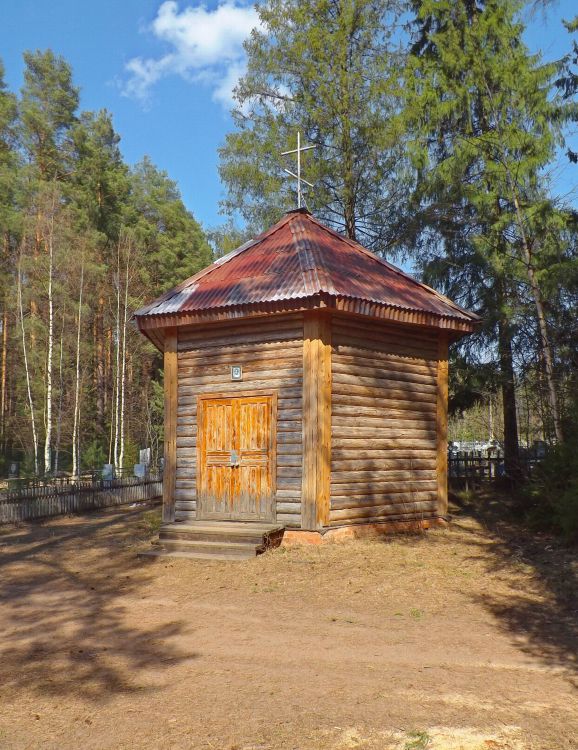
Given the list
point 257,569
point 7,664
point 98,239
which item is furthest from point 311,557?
point 98,239

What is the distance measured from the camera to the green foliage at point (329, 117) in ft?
66.4

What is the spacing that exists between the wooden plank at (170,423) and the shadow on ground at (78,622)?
97cm

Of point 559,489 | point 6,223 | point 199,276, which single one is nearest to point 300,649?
point 559,489

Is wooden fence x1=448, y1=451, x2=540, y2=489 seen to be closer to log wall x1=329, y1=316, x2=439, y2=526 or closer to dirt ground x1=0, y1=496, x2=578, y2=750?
log wall x1=329, y1=316, x2=439, y2=526

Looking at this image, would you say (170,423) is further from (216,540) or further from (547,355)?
(547,355)

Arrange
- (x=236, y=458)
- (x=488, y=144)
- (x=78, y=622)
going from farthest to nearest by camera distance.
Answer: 1. (x=488, y=144)
2. (x=236, y=458)
3. (x=78, y=622)

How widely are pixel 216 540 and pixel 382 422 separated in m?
3.43

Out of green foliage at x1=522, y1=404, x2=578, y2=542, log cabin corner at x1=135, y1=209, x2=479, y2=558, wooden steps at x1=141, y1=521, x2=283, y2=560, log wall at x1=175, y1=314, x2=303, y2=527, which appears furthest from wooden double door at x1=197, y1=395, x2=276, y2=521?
green foliage at x1=522, y1=404, x2=578, y2=542

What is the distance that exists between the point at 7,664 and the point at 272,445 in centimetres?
601

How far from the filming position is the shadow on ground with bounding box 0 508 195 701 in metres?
5.65

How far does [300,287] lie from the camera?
11.2 meters

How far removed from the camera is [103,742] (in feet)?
14.3

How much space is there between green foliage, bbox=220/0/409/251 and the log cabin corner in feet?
25.2

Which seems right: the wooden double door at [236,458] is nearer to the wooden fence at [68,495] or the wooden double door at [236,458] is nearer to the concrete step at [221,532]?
the concrete step at [221,532]
